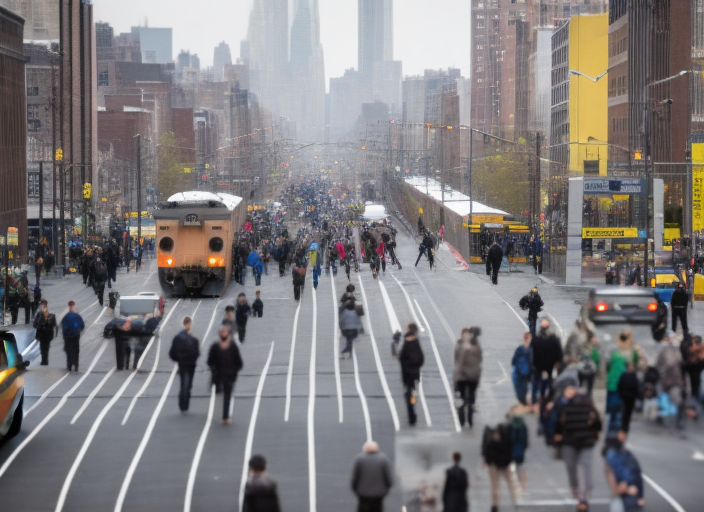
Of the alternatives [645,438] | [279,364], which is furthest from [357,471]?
[279,364]

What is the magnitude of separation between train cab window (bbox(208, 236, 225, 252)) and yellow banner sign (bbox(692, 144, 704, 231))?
21.5 m

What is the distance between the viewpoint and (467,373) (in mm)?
20328

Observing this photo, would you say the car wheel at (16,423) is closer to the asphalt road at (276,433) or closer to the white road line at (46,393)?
the asphalt road at (276,433)

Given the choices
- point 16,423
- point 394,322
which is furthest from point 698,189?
point 16,423

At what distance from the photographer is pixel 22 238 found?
78.5 m

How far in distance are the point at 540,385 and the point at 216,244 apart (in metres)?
24.2

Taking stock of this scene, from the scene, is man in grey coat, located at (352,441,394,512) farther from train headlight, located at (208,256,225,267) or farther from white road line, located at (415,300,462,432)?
train headlight, located at (208,256,225,267)

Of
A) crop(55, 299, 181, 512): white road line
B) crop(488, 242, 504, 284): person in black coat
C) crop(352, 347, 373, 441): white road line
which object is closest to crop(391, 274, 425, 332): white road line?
crop(488, 242, 504, 284): person in black coat

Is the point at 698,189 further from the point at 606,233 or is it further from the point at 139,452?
the point at 139,452

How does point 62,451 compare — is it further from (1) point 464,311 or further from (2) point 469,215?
(2) point 469,215

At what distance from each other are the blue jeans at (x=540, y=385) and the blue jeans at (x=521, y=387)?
21cm

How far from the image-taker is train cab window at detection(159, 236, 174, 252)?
45000 millimetres

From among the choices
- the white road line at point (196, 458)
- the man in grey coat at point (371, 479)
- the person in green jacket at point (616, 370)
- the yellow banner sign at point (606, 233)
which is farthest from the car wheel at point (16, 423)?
the yellow banner sign at point (606, 233)

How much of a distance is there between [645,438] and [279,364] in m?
11.1
